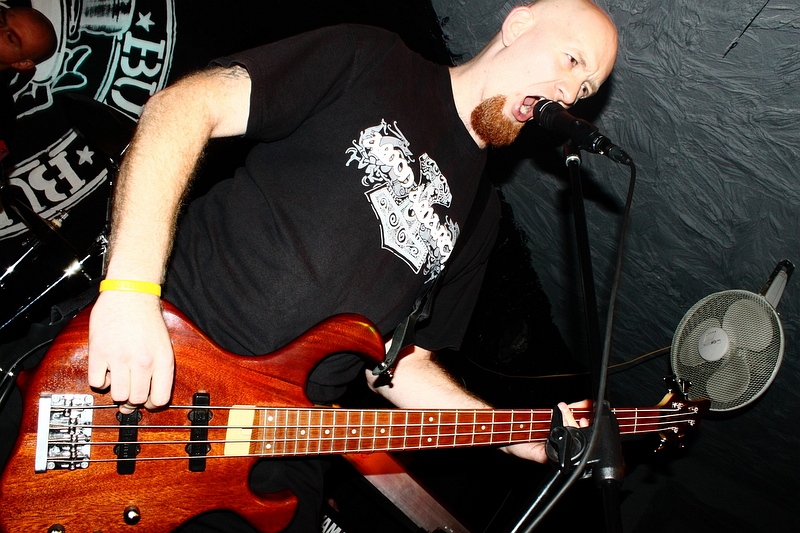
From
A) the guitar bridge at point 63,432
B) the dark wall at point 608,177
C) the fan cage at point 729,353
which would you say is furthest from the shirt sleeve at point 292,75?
the fan cage at point 729,353

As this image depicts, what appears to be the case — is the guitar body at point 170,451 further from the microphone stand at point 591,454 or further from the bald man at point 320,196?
the microphone stand at point 591,454

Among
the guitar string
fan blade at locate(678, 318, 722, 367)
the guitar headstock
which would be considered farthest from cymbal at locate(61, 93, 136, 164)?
fan blade at locate(678, 318, 722, 367)

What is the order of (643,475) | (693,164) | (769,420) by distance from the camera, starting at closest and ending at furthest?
(693,164) < (769,420) < (643,475)

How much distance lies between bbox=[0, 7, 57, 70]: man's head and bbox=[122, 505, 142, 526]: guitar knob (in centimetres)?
181

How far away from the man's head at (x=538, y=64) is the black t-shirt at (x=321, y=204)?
20 cm

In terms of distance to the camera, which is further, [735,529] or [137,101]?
[735,529]

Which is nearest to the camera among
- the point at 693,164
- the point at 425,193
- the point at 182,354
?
the point at 182,354

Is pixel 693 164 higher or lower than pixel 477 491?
higher

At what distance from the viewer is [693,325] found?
273 cm

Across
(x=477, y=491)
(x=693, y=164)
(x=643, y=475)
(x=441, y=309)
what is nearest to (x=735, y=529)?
(x=643, y=475)

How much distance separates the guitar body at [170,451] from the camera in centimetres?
103

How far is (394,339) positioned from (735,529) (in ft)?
12.1

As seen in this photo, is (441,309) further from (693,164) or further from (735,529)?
(735,529)

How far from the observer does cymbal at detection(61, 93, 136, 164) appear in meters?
1.90
